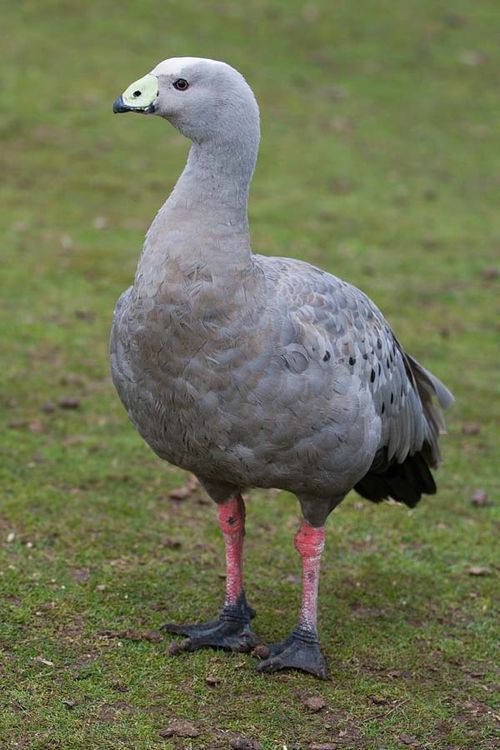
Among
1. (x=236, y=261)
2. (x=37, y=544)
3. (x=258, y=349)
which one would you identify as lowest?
(x=37, y=544)

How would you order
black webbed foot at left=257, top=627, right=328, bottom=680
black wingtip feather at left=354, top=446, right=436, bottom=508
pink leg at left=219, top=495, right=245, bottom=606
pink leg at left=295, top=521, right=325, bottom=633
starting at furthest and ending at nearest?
black wingtip feather at left=354, top=446, right=436, bottom=508, pink leg at left=219, top=495, right=245, bottom=606, pink leg at left=295, top=521, right=325, bottom=633, black webbed foot at left=257, top=627, right=328, bottom=680

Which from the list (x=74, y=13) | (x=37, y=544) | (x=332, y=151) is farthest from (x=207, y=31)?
(x=37, y=544)

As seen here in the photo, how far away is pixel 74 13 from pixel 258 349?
15.9m

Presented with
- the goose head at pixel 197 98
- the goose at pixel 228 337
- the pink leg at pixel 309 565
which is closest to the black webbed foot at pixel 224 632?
the pink leg at pixel 309 565

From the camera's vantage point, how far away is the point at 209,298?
4957mm

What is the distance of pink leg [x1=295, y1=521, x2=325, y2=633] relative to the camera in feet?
18.9

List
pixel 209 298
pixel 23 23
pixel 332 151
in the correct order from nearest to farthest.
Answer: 1. pixel 209 298
2. pixel 332 151
3. pixel 23 23

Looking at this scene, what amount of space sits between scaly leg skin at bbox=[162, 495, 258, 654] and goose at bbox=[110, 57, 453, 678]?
0.55 meters

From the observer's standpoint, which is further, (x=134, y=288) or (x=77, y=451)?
(x=77, y=451)

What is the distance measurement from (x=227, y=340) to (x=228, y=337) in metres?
0.01

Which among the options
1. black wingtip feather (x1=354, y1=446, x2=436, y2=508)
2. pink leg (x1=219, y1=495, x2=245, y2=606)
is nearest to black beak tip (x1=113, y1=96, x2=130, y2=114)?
pink leg (x1=219, y1=495, x2=245, y2=606)

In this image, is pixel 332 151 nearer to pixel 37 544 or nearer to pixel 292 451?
pixel 37 544

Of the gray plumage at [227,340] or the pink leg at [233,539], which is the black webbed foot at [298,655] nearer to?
the pink leg at [233,539]

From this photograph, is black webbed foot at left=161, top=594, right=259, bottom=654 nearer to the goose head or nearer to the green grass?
the green grass
